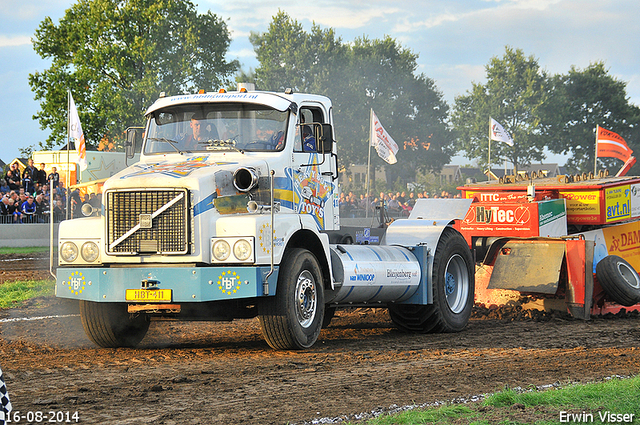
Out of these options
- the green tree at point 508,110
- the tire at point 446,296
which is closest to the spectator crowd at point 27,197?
the tire at point 446,296

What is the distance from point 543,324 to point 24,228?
19.0m

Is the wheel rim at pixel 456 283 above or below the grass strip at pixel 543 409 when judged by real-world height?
above

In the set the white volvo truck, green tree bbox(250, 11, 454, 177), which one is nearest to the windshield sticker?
the white volvo truck

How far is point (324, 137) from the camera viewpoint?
29.8 feet

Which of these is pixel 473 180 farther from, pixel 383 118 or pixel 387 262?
pixel 383 118

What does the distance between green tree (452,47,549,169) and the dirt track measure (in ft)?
186

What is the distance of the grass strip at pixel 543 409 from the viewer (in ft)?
17.1

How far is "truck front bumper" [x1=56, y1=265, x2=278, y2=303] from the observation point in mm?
7570

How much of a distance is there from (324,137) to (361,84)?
5843 centimetres

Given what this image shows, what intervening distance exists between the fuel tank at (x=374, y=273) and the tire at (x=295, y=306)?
0.53 meters

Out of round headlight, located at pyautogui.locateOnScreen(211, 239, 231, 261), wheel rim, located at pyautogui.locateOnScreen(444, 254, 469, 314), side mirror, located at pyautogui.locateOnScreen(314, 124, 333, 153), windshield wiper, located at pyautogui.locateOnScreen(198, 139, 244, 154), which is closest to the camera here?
round headlight, located at pyautogui.locateOnScreen(211, 239, 231, 261)

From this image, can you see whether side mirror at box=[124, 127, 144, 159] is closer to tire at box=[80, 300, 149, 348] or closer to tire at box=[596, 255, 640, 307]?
tire at box=[80, 300, 149, 348]

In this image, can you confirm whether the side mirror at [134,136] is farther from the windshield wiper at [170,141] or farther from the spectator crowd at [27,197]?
the spectator crowd at [27,197]

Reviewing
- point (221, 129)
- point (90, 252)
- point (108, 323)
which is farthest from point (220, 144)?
point (108, 323)
